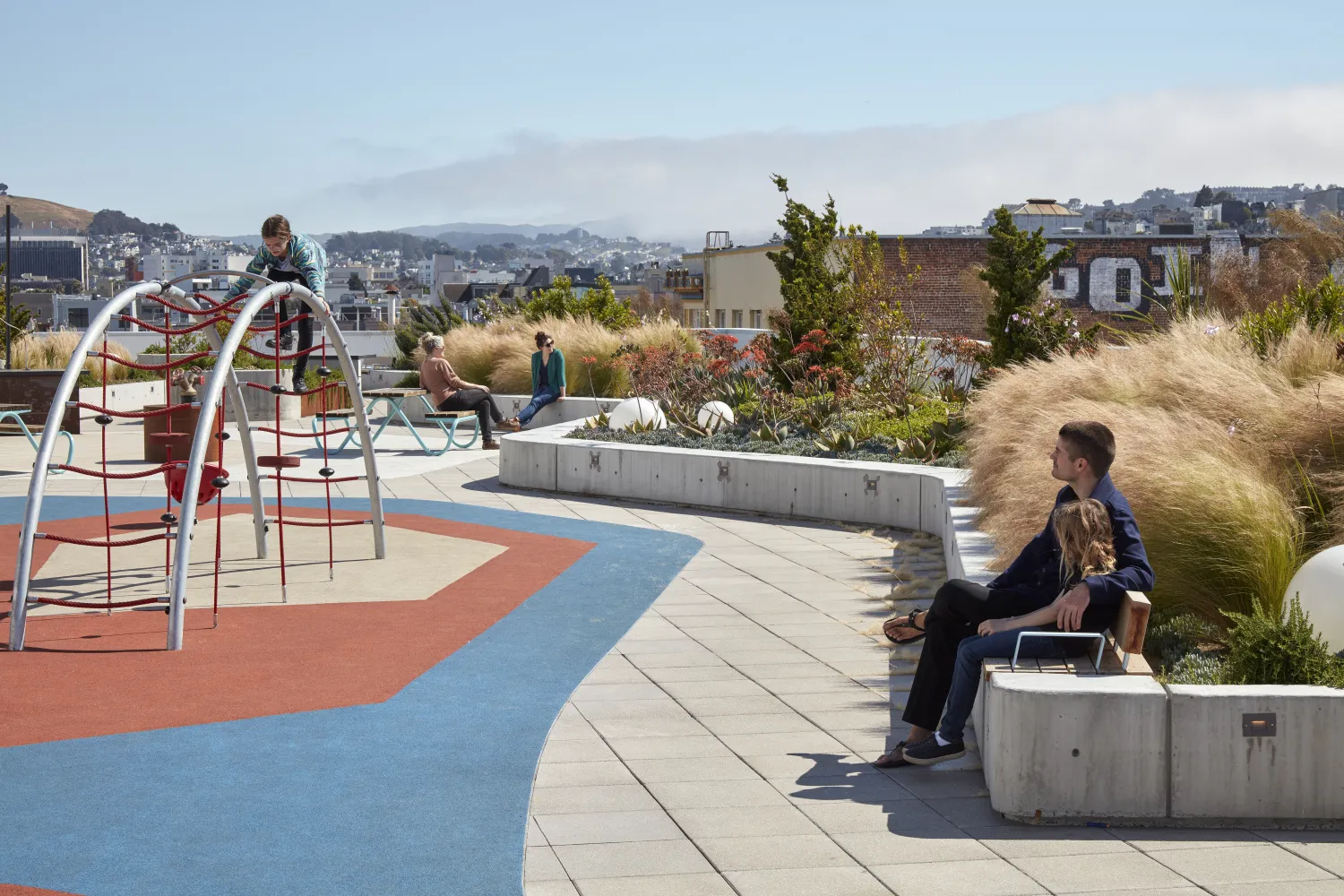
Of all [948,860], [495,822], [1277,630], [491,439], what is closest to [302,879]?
[495,822]

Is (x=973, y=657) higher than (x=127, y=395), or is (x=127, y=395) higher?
(x=127, y=395)

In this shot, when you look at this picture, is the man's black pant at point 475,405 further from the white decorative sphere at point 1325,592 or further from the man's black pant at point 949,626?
the white decorative sphere at point 1325,592

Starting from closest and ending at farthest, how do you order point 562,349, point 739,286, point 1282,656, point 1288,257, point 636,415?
1. point 1282,656
2. point 636,415
3. point 562,349
4. point 1288,257
5. point 739,286

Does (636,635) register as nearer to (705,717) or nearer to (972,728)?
(705,717)

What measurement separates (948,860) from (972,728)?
5.14 ft

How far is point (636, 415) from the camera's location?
14.8 metres

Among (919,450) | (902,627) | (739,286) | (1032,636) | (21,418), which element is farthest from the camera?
(739,286)

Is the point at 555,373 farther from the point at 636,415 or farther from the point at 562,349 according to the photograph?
the point at 636,415

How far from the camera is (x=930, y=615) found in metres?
5.64

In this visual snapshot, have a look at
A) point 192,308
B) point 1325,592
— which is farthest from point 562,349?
point 1325,592

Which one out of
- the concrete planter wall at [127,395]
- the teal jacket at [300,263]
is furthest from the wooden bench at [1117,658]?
the concrete planter wall at [127,395]

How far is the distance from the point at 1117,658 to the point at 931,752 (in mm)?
803

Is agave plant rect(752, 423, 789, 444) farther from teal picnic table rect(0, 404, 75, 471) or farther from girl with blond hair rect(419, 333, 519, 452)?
teal picnic table rect(0, 404, 75, 471)

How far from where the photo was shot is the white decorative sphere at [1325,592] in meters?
5.31
